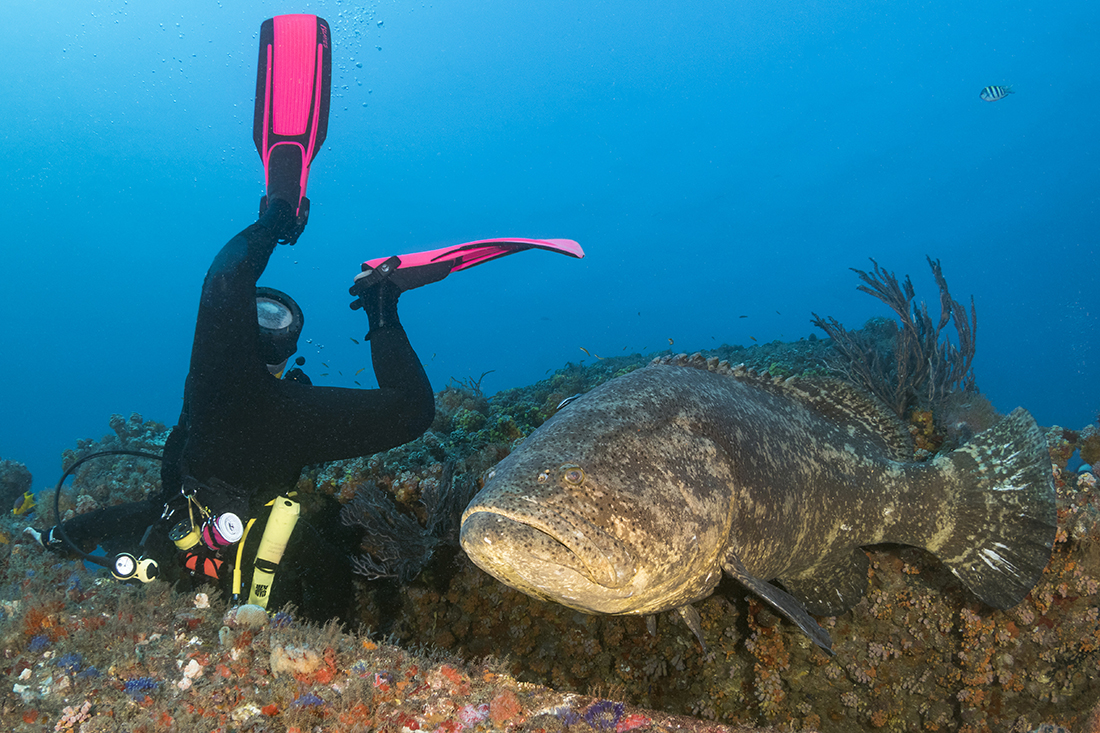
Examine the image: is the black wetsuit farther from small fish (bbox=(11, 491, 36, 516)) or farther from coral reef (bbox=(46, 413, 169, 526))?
small fish (bbox=(11, 491, 36, 516))

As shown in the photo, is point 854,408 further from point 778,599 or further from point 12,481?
point 12,481

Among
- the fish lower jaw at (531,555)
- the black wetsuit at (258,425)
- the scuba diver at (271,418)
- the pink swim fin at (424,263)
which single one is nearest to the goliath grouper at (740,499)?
the fish lower jaw at (531,555)

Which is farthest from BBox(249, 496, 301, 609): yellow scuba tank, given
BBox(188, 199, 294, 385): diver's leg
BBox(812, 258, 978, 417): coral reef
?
BBox(812, 258, 978, 417): coral reef

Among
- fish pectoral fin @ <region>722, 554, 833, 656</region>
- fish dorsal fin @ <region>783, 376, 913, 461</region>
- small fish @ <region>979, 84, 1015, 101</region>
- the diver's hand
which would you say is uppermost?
small fish @ <region>979, 84, 1015, 101</region>

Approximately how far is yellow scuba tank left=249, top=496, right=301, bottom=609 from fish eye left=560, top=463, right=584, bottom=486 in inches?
115

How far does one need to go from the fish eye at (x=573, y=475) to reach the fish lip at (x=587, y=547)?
18cm

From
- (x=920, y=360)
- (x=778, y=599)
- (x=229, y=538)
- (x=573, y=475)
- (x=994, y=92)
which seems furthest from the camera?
(x=994, y=92)

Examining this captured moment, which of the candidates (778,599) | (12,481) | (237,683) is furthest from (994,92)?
(12,481)

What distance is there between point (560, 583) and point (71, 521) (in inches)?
195

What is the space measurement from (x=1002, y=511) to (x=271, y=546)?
4983 mm

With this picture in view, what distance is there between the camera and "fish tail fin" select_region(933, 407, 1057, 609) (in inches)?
111

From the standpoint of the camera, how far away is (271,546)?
3.72 m

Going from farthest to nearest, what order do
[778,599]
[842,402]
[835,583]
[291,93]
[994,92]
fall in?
[994,92] < [291,93] < [842,402] < [835,583] < [778,599]

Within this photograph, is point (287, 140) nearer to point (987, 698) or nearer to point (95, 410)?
point (987, 698)
